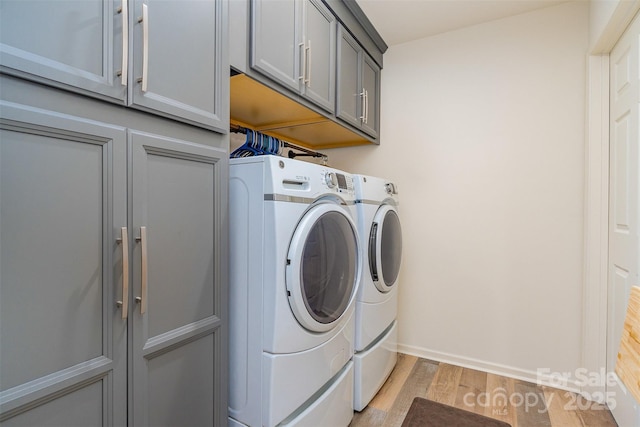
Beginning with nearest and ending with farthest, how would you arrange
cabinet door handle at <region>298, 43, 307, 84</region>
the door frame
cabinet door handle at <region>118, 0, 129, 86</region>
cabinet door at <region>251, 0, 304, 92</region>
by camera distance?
cabinet door handle at <region>118, 0, 129, 86</region>
cabinet door at <region>251, 0, 304, 92</region>
cabinet door handle at <region>298, 43, 307, 84</region>
the door frame

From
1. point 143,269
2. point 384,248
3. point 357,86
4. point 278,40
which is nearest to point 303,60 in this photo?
point 278,40

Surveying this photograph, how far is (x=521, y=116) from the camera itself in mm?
Result: 2178

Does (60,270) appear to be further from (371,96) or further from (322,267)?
(371,96)

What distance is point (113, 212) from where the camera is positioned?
0.87 m

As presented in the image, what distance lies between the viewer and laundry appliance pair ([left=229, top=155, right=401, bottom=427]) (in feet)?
3.90

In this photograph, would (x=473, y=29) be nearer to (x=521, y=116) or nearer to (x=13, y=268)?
(x=521, y=116)

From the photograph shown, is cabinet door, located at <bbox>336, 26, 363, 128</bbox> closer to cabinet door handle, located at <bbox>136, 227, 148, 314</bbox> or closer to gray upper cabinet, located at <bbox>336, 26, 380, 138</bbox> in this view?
gray upper cabinet, located at <bbox>336, 26, 380, 138</bbox>

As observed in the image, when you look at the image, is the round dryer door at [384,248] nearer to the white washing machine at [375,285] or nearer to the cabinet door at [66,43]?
the white washing machine at [375,285]

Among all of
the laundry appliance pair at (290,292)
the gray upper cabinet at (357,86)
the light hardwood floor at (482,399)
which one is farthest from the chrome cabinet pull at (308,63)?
the light hardwood floor at (482,399)

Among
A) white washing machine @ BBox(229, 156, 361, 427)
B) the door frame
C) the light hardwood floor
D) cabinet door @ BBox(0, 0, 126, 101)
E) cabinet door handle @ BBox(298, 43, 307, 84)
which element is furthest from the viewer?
the door frame

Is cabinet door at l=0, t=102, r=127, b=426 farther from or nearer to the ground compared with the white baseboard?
farther from the ground

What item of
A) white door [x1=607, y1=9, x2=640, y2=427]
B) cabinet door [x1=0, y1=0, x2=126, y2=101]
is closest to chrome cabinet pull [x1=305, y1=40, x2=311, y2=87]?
cabinet door [x1=0, y1=0, x2=126, y2=101]

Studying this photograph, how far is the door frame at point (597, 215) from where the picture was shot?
6.18 feet

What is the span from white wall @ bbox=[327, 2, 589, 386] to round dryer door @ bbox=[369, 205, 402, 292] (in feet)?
1.59
